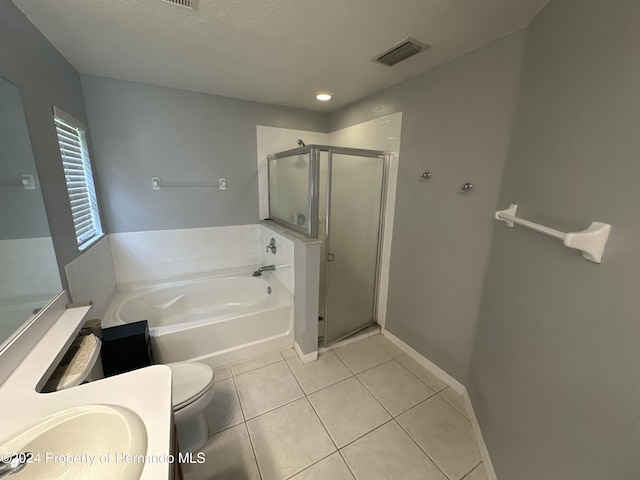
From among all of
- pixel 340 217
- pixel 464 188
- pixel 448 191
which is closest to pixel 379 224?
pixel 340 217

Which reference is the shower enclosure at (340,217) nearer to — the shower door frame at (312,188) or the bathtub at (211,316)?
the shower door frame at (312,188)

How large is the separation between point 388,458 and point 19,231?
2.11 metres

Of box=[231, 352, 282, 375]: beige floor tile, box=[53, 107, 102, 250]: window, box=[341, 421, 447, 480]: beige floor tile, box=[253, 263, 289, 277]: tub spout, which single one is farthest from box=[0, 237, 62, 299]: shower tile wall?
box=[341, 421, 447, 480]: beige floor tile

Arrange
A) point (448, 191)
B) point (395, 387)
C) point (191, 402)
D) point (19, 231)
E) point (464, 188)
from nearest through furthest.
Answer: point (19, 231), point (191, 402), point (464, 188), point (448, 191), point (395, 387)

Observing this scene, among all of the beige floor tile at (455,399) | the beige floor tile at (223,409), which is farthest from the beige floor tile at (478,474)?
the beige floor tile at (223,409)

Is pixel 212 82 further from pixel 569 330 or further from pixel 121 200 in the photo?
pixel 569 330

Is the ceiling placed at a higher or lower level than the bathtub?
higher

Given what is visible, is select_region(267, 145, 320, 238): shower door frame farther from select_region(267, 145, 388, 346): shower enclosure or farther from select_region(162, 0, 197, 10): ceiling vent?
select_region(162, 0, 197, 10): ceiling vent

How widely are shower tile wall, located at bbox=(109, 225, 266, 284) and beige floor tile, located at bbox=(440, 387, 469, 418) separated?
7.20ft

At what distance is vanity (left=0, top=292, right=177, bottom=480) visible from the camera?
2.04 feet

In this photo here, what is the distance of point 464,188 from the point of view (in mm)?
1604

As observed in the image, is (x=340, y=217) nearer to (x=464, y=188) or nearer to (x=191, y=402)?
(x=464, y=188)

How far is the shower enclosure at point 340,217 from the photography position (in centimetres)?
196

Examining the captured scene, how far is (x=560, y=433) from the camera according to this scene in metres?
0.86
